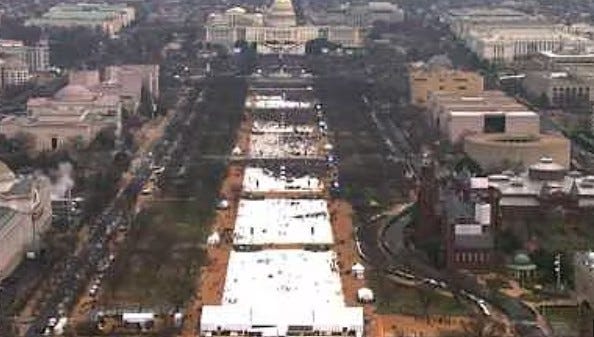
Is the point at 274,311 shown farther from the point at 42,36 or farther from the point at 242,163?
the point at 42,36

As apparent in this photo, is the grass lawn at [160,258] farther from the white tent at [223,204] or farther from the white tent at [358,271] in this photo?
the white tent at [358,271]

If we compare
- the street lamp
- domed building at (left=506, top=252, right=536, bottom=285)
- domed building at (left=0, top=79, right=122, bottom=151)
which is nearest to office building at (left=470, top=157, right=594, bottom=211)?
domed building at (left=506, top=252, right=536, bottom=285)

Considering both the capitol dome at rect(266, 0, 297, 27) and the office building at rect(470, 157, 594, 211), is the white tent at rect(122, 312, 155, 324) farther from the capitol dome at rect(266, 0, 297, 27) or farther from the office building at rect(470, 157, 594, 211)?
the capitol dome at rect(266, 0, 297, 27)

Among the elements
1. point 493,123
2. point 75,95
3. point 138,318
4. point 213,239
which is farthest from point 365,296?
point 75,95

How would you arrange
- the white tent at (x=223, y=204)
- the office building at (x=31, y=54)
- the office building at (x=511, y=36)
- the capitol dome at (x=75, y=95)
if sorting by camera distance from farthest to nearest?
the office building at (x=511, y=36)
the office building at (x=31, y=54)
the capitol dome at (x=75, y=95)
the white tent at (x=223, y=204)

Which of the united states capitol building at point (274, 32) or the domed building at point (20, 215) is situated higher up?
the domed building at point (20, 215)

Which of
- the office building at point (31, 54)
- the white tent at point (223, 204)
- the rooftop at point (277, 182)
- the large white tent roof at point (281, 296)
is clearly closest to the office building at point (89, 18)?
the office building at point (31, 54)

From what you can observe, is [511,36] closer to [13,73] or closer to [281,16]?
[281,16]

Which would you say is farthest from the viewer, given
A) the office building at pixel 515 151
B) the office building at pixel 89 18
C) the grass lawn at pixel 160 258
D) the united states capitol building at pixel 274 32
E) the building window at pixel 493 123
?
the office building at pixel 89 18
